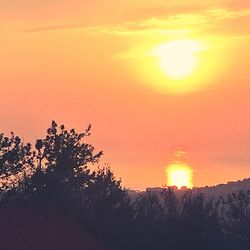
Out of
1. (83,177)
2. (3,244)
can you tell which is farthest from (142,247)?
(83,177)

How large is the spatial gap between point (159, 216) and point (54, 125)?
2329cm

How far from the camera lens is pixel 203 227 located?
206 ft

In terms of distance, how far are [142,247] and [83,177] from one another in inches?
810

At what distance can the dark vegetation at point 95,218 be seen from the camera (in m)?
58.7

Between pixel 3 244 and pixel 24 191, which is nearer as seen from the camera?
pixel 3 244

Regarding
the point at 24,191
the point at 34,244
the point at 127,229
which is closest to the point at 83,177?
the point at 24,191

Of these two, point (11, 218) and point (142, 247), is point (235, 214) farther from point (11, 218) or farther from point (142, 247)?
point (11, 218)

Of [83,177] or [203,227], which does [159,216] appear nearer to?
[203,227]

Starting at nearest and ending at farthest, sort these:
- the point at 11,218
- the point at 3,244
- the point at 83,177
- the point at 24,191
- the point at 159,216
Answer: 1. the point at 3,244
2. the point at 11,218
3. the point at 159,216
4. the point at 24,191
5. the point at 83,177

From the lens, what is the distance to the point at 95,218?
208 feet

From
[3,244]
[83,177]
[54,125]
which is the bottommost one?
[3,244]

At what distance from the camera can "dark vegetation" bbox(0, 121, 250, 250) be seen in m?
58.7

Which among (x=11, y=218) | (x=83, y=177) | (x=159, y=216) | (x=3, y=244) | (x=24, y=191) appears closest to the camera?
(x=3, y=244)

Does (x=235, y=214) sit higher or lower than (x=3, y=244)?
higher
